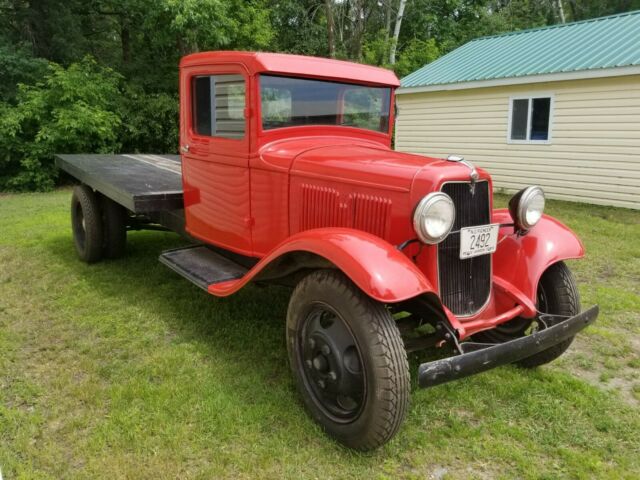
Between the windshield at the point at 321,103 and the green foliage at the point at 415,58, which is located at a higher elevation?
the green foliage at the point at 415,58

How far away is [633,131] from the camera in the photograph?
910 centimetres

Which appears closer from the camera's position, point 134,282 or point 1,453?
point 1,453

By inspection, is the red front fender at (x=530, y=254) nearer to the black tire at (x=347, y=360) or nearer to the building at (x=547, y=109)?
the black tire at (x=347, y=360)

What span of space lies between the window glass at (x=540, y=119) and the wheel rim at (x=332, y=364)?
9.43 metres

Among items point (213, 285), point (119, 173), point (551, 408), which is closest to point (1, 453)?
point (213, 285)

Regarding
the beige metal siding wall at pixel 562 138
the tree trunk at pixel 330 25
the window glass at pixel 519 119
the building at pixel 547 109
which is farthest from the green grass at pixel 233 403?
the tree trunk at pixel 330 25

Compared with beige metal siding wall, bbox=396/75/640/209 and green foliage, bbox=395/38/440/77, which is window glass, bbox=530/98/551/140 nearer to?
beige metal siding wall, bbox=396/75/640/209

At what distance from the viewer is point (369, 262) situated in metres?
2.41

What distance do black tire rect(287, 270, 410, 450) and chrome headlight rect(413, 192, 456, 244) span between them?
17.8 inches

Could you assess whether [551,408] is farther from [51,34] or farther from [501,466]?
[51,34]

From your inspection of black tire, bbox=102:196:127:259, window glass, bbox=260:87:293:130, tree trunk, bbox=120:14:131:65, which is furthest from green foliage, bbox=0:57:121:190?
window glass, bbox=260:87:293:130

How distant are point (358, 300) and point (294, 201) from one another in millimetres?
1074

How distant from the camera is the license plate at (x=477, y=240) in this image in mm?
2793

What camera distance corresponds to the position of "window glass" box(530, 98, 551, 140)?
10.4 meters
